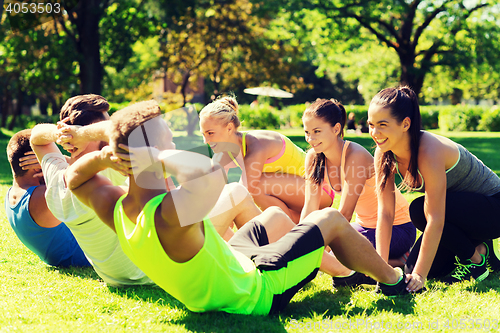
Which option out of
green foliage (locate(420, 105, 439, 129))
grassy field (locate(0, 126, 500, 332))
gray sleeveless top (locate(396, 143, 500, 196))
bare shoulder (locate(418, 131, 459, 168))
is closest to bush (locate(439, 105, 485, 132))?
green foliage (locate(420, 105, 439, 129))

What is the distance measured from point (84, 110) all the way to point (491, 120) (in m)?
29.3

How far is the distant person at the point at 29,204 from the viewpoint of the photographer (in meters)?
3.75

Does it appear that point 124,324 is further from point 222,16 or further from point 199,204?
point 222,16

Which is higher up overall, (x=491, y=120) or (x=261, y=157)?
(x=261, y=157)

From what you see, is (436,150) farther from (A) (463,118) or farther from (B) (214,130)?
(A) (463,118)

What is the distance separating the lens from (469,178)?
3.58m

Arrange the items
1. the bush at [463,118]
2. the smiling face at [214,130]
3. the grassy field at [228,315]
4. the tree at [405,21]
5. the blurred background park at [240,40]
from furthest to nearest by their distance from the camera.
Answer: the bush at [463,118]
the tree at [405,21]
the blurred background park at [240,40]
the smiling face at [214,130]
the grassy field at [228,315]

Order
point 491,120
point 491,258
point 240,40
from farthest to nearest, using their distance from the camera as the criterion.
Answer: point 491,120, point 240,40, point 491,258

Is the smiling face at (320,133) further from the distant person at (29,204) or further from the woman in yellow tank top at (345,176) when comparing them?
the distant person at (29,204)

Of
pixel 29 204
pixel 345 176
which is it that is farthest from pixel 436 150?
pixel 29 204

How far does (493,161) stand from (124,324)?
40.5 feet

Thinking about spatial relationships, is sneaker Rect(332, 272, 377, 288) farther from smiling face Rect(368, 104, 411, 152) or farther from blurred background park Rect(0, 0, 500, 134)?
blurred background park Rect(0, 0, 500, 134)

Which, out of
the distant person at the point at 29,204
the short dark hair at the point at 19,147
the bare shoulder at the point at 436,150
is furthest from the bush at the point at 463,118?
the short dark hair at the point at 19,147

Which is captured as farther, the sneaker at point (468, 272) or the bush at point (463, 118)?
the bush at point (463, 118)
